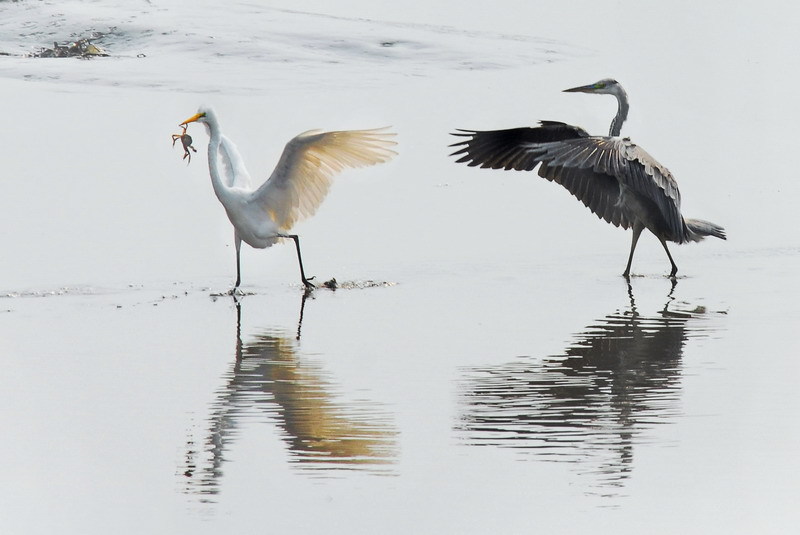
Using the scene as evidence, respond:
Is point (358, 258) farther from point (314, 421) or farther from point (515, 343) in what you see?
point (314, 421)

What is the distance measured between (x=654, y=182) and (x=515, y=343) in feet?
12.7

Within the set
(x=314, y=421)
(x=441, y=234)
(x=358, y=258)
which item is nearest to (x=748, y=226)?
(x=441, y=234)

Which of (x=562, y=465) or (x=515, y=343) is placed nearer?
(x=562, y=465)

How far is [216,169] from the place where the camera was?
44.6 feet

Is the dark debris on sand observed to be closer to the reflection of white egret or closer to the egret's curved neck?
the reflection of white egret

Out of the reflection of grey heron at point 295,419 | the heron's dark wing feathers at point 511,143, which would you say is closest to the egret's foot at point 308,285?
the heron's dark wing feathers at point 511,143

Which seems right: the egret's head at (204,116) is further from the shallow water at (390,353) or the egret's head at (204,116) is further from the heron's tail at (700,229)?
the heron's tail at (700,229)

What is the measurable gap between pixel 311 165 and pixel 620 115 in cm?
384

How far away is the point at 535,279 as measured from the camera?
46.0 feet

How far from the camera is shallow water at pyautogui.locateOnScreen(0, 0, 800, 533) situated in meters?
6.90

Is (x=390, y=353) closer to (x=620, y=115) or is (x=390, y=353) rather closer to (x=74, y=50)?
(x=620, y=115)

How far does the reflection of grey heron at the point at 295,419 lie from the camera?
7.39 meters

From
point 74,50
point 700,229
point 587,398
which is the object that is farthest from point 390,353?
point 74,50

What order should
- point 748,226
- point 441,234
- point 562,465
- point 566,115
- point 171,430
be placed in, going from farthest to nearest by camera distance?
point 566,115 < point 748,226 < point 441,234 < point 171,430 < point 562,465
